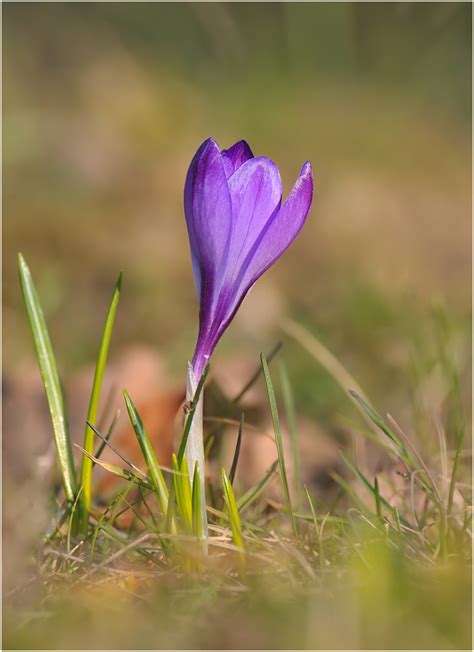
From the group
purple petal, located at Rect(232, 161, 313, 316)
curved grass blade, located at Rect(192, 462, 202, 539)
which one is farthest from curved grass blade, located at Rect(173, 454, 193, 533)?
purple petal, located at Rect(232, 161, 313, 316)

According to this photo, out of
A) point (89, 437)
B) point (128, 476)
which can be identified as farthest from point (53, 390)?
point (128, 476)

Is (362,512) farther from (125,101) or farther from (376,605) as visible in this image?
(125,101)

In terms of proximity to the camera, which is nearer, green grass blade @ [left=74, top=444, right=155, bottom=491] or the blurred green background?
green grass blade @ [left=74, top=444, right=155, bottom=491]

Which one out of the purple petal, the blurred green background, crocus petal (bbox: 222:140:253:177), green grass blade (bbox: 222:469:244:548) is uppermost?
the blurred green background

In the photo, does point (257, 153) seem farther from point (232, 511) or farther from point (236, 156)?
point (232, 511)

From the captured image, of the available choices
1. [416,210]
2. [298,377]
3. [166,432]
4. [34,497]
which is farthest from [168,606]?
[416,210]

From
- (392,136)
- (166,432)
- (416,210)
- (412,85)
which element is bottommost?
(166,432)

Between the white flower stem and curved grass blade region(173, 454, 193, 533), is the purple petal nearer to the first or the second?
the white flower stem

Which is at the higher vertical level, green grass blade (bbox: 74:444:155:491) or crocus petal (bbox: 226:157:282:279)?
crocus petal (bbox: 226:157:282:279)
